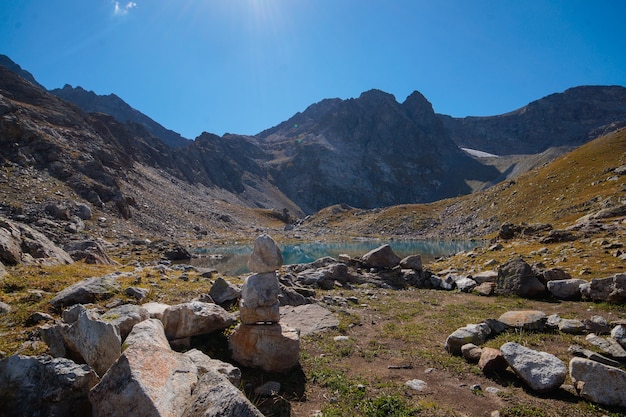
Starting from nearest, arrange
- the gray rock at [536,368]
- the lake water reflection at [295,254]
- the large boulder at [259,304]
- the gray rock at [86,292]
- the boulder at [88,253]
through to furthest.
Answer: the gray rock at [536,368]
the large boulder at [259,304]
the gray rock at [86,292]
the boulder at [88,253]
the lake water reflection at [295,254]

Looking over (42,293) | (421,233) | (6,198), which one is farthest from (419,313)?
(421,233)

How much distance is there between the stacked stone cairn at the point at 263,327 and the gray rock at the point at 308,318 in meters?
3.98

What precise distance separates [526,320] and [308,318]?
10.6m

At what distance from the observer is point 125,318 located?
33.0 feet

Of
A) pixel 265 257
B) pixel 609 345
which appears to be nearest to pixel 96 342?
pixel 265 257

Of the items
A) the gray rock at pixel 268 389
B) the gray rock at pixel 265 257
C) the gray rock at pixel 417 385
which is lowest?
the gray rock at pixel 417 385

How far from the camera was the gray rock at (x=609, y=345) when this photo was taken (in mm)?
10980

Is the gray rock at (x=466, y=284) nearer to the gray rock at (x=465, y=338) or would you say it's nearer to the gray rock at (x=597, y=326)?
the gray rock at (x=597, y=326)

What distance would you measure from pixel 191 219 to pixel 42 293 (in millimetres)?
129143

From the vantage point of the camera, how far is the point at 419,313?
805 inches

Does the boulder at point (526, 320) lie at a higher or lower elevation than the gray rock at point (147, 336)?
lower

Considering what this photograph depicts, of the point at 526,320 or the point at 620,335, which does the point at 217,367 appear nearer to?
the point at 526,320

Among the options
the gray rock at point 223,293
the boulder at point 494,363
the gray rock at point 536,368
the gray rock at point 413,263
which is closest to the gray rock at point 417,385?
the boulder at point 494,363

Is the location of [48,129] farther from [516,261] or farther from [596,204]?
[596,204]
